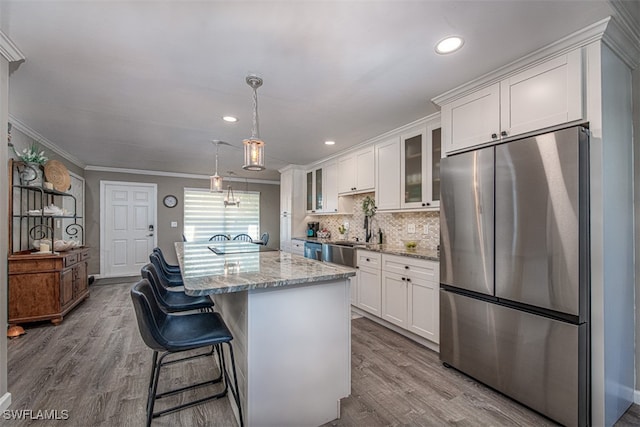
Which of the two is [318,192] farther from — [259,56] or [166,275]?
[259,56]

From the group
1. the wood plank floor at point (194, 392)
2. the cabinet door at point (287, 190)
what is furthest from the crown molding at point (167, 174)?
the wood plank floor at point (194, 392)

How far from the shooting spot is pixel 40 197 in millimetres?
3814

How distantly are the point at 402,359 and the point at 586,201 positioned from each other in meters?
1.82

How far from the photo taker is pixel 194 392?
6.72 feet

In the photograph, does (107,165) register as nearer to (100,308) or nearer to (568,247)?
(100,308)

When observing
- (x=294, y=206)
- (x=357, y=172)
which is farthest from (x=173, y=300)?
(x=294, y=206)

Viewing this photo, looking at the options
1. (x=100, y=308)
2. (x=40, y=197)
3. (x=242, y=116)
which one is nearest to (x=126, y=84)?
(x=242, y=116)

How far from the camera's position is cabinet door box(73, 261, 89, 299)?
382cm

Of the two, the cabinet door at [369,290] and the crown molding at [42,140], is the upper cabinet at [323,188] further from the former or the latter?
the crown molding at [42,140]

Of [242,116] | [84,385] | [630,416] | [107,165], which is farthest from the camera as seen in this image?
[107,165]

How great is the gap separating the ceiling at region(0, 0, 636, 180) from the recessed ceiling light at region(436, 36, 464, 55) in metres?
0.05

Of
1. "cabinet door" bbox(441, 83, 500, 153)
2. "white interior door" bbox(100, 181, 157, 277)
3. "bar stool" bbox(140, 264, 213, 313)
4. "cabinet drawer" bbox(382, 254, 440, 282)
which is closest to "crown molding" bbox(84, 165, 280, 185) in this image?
"white interior door" bbox(100, 181, 157, 277)

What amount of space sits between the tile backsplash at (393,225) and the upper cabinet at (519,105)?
1135 millimetres

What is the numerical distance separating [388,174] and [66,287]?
4234 millimetres
